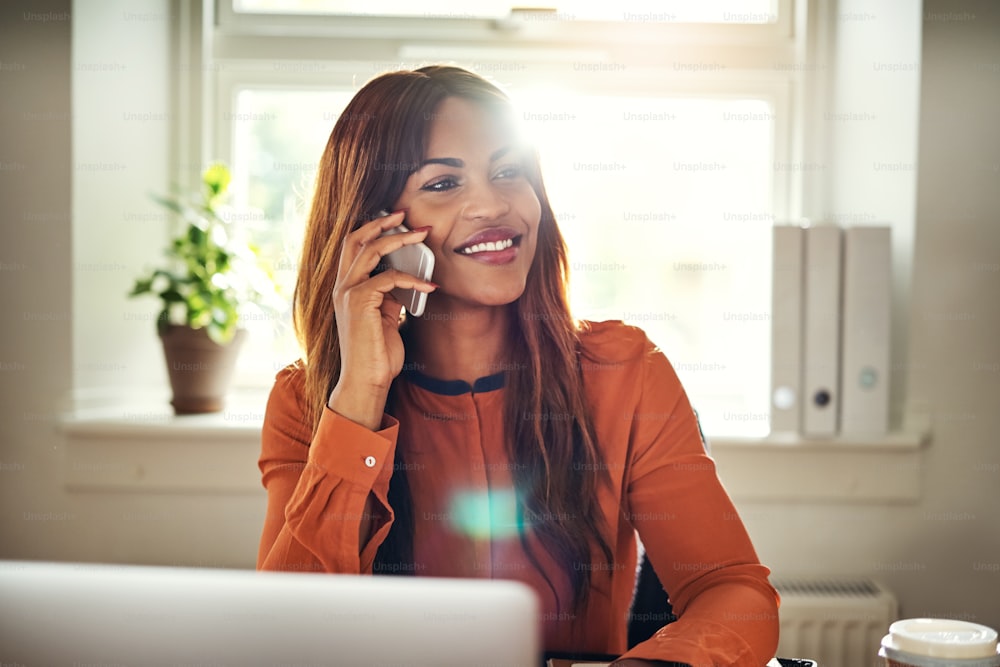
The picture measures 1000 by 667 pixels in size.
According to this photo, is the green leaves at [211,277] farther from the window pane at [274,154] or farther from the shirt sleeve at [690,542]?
the shirt sleeve at [690,542]

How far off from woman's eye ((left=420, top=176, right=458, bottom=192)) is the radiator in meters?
1.24

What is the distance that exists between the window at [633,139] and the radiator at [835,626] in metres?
0.58

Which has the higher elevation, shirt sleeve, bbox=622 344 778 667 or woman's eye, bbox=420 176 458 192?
woman's eye, bbox=420 176 458 192

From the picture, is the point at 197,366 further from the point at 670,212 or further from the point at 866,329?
the point at 866,329

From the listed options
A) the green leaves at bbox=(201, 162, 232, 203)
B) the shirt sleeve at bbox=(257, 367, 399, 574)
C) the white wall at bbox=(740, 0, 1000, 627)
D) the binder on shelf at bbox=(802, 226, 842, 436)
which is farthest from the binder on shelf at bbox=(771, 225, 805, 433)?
the green leaves at bbox=(201, 162, 232, 203)

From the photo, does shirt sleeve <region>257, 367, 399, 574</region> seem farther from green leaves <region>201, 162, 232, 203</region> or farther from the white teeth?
green leaves <region>201, 162, 232, 203</region>

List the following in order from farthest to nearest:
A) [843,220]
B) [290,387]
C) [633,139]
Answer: [633,139] < [843,220] < [290,387]

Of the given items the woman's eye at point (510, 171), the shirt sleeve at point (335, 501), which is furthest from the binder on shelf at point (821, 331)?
the shirt sleeve at point (335, 501)

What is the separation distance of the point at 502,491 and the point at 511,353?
23cm

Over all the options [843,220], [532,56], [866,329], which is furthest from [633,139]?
[866,329]

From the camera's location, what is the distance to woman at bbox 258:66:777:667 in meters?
1.34

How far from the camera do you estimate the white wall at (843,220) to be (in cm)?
204

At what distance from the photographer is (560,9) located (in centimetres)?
242

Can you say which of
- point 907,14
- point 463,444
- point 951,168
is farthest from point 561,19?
point 463,444
